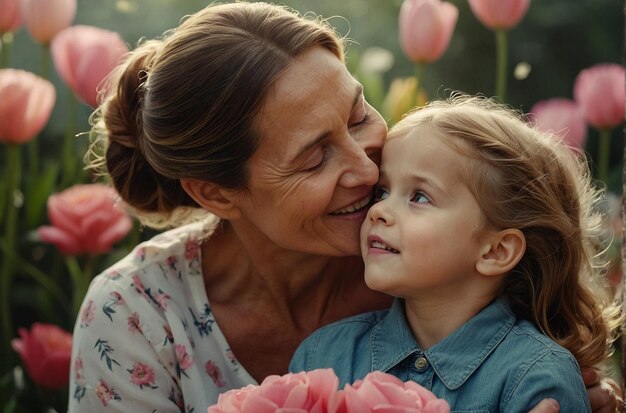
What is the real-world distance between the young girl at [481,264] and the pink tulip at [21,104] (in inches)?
54.2

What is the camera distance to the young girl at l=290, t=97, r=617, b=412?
2.00 meters

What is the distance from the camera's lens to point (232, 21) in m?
2.31

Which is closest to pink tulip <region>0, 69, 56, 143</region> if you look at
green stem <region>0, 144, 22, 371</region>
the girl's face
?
green stem <region>0, 144, 22, 371</region>

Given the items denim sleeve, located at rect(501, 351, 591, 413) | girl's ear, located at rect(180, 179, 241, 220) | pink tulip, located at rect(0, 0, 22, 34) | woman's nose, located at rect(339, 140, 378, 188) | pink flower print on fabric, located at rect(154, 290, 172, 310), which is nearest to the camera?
denim sleeve, located at rect(501, 351, 591, 413)

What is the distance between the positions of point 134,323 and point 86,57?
1021 mm

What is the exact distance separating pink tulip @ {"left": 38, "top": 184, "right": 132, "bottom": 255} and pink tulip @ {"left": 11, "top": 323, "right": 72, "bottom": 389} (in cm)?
23

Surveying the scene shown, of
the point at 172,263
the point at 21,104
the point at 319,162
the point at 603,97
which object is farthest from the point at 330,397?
the point at 603,97

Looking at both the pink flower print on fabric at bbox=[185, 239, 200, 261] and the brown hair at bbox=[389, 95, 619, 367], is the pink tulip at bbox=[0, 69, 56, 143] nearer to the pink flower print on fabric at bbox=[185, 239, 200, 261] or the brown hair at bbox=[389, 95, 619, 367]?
the pink flower print on fabric at bbox=[185, 239, 200, 261]

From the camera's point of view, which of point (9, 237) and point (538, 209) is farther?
point (9, 237)

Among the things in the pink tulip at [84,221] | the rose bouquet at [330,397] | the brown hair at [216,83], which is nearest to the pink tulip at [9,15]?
the pink tulip at [84,221]

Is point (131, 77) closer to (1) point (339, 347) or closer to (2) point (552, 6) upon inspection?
(1) point (339, 347)

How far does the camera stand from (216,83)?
223 centimetres

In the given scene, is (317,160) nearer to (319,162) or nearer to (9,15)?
(319,162)

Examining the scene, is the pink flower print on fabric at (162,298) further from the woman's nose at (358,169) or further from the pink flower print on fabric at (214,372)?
the woman's nose at (358,169)
